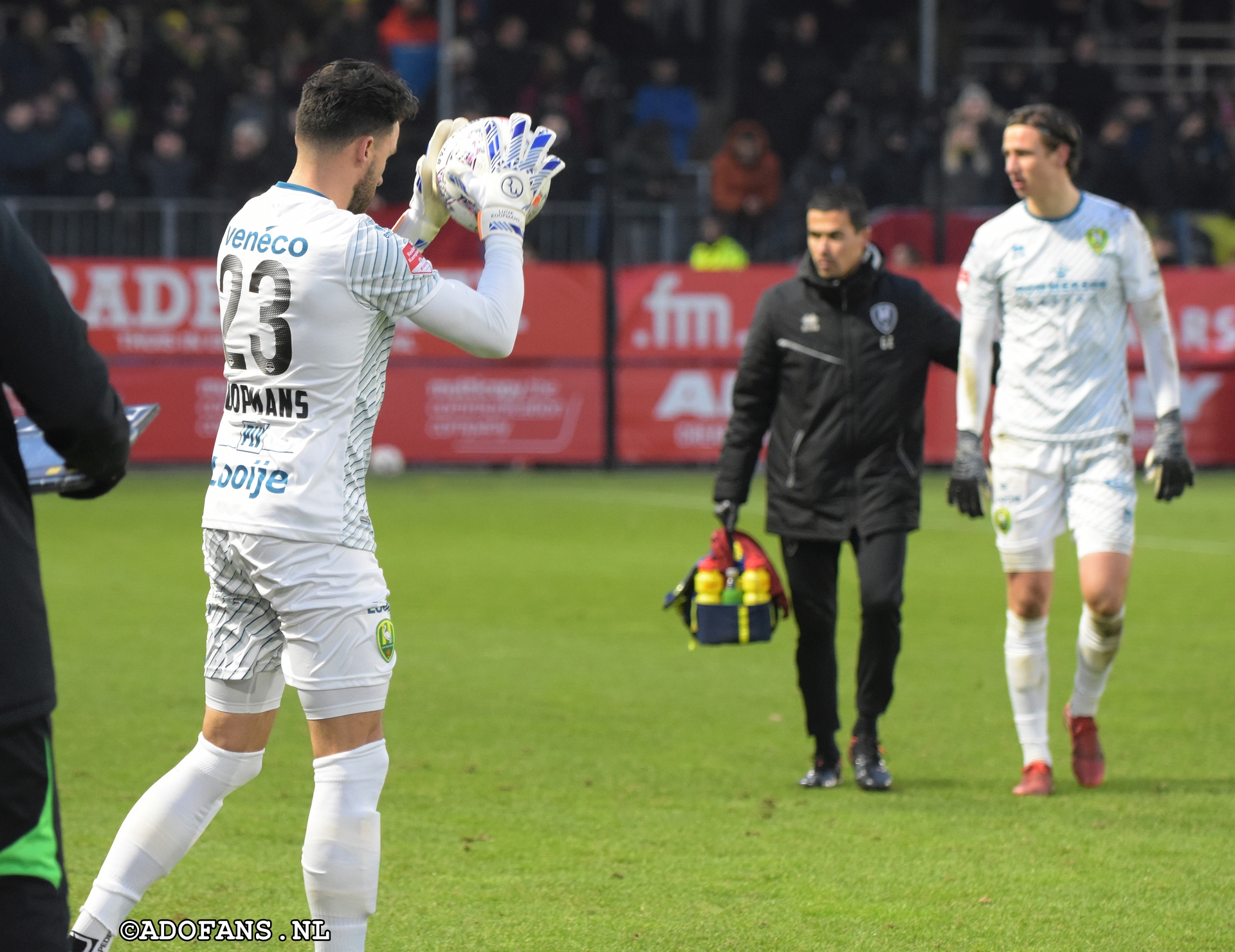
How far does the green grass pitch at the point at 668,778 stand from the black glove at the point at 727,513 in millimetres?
959

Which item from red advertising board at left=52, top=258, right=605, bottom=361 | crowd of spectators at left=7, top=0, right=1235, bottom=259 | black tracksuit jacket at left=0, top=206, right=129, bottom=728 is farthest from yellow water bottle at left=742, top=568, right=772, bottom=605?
crowd of spectators at left=7, top=0, right=1235, bottom=259

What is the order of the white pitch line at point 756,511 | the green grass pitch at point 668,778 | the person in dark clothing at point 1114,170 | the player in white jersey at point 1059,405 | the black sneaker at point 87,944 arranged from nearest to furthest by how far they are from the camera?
the black sneaker at point 87,944 < the green grass pitch at point 668,778 < the player in white jersey at point 1059,405 < the white pitch line at point 756,511 < the person in dark clothing at point 1114,170

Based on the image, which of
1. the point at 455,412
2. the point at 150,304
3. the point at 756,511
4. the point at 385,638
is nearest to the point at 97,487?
the point at 385,638

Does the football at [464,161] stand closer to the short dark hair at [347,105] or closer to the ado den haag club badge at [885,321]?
the short dark hair at [347,105]

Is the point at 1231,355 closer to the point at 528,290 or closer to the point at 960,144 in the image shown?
the point at 960,144

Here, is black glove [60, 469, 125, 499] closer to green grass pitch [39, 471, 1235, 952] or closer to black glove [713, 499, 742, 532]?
green grass pitch [39, 471, 1235, 952]

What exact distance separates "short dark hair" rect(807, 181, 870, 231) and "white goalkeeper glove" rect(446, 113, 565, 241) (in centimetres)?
263

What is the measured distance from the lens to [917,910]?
194 inches

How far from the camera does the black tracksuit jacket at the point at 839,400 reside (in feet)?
21.7

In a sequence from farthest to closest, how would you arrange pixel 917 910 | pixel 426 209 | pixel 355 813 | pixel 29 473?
pixel 917 910 < pixel 426 209 < pixel 355 813 < pixel 29 473

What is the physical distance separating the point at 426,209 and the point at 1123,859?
9.92 ft

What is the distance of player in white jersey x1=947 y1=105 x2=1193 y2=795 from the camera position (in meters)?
6.50

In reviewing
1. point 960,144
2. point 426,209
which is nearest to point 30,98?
point 960,144

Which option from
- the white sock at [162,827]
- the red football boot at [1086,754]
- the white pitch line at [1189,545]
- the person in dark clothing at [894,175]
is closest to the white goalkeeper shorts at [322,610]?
the white sock at [162,827]
